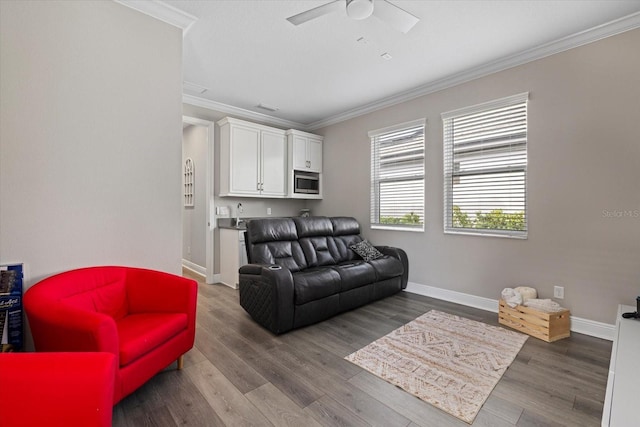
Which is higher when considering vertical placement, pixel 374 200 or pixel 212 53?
pixel 212 53

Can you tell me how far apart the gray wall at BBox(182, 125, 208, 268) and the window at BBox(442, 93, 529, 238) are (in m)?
3.66

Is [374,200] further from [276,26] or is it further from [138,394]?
[138,394]

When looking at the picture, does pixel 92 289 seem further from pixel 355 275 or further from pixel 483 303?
pixel 483 303

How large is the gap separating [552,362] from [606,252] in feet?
3.91

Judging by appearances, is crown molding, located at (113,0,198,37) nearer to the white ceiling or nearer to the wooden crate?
the white ceiling

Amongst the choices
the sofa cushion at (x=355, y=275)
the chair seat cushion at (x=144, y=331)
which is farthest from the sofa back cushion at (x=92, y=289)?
the sofa cushion at (x=355, y=275)

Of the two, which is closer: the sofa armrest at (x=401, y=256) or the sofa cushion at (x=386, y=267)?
the sofa cushion at (x=386, y=267)

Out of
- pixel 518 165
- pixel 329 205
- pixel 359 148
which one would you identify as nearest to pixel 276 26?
pixel 359 148

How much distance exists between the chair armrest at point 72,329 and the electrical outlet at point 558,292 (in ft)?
12.1

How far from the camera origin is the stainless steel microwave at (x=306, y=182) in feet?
16.9

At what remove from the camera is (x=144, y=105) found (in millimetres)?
2367

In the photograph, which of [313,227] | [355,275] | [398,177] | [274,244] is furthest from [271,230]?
[398,177]

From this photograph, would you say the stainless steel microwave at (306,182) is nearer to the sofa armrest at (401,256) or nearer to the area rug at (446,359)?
the sofa armrest at (401,256)

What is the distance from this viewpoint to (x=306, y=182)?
5285 mm
